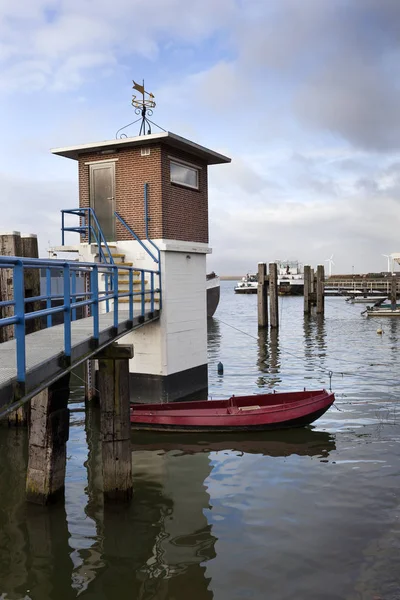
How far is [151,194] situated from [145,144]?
5.32 feet

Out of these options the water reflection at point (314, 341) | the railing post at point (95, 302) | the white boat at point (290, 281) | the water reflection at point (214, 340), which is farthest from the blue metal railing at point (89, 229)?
the white boat at point (290, 281)

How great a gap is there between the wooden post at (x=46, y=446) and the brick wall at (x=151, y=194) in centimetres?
816

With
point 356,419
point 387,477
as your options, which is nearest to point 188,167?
point 356,419

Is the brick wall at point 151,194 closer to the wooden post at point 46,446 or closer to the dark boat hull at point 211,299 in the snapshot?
the wooden post at point 46,446

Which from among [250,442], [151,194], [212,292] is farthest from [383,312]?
[250,442]

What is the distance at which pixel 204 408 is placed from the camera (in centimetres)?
1563

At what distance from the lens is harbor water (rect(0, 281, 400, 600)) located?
8.19m

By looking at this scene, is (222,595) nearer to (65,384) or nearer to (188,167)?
(65,384)

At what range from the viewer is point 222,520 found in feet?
33.5

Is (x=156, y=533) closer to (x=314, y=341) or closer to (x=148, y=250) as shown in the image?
(x=148, y=250)

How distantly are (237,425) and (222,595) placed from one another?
7.28m

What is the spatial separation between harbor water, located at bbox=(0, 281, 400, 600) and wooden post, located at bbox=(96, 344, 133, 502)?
48cm

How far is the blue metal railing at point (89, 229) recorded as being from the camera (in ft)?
57.8

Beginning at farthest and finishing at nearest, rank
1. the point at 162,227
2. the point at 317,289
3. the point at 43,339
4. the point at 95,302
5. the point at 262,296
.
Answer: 1. the point at 317,289
2. the point at 262,296
3. the point at 162,227
4. the point at 95,302
5. the point at 43,339
